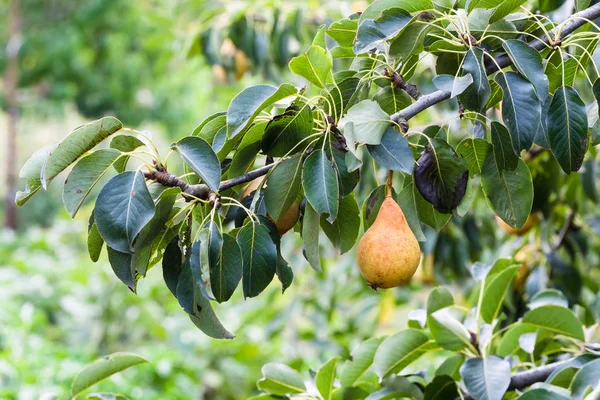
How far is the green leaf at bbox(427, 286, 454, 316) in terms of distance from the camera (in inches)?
38.6

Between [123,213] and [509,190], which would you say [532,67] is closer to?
[509,190]

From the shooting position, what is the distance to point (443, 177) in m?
0.70

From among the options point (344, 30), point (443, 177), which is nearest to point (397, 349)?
point (443, 177)

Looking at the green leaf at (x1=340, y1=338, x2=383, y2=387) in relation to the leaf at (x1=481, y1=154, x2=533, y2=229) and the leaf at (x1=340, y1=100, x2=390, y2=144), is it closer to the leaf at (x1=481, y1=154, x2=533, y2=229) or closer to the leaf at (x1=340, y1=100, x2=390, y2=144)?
the leaf at (x1=481, y1=154, x2=533, y2=229)

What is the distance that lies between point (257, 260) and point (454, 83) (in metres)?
0.24

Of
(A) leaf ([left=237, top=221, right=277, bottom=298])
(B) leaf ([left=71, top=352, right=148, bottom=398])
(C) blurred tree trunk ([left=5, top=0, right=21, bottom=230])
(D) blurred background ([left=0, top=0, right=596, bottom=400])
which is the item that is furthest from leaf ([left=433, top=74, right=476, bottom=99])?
(C) blurred tree trunk ([left=5, top=0, right=21, bottom=230])

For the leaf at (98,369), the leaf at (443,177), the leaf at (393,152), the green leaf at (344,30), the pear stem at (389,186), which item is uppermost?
the green leaf at (344,30)

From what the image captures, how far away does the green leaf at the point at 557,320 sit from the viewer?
914mm

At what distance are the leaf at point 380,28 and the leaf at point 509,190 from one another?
176 millimetres

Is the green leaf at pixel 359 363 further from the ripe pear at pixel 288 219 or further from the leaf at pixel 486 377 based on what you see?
the ripe pear at pixel 288 219

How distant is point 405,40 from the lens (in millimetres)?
721

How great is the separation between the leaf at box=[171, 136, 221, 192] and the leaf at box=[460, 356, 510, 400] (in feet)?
1.22

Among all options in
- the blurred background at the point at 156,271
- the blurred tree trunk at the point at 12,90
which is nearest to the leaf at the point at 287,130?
the blurred background at the point at 156,271

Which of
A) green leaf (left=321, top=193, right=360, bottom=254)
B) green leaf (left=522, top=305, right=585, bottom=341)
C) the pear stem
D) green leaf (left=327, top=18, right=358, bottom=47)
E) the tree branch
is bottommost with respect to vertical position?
green leaf (left=522, top=305, right=585, bottom=341)
